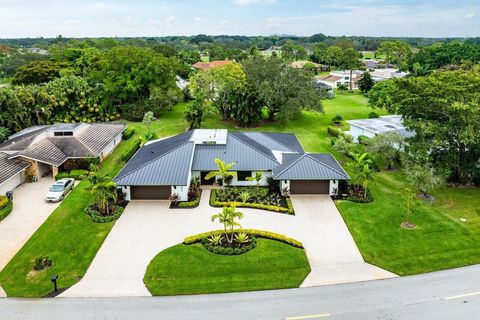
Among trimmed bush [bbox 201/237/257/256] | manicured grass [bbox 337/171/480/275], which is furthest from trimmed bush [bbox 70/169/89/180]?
manicured grass [bbox 337/171/480/275]

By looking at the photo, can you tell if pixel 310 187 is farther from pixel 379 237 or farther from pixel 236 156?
pixel 379 237

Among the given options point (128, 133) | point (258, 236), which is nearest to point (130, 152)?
point (128, 133)

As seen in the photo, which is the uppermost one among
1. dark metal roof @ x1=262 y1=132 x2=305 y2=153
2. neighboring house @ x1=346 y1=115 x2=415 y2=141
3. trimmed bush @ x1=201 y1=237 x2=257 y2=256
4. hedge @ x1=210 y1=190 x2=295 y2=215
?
neighboring house @ x1=346 y1=115 x2=415 y2=141

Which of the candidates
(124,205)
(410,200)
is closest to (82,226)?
(124,205)

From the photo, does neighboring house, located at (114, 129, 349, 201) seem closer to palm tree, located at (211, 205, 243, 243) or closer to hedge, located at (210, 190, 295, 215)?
hedge, located at (210, 190, 295, 215)

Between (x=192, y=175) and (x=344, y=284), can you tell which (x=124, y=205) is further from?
(x=344, y=284)

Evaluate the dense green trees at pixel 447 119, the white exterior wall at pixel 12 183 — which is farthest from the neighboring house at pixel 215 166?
the white exterior wall at pixel 12 183

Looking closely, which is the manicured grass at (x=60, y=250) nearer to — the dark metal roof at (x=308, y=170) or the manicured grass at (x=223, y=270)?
the manicured grass at (x=223, y=270)
